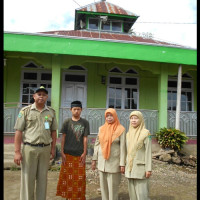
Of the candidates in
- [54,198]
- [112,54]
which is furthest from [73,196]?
[112,54]

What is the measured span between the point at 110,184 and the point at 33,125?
1.35 meters

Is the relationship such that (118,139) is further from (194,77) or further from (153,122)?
(194,77)

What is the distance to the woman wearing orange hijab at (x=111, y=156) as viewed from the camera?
2672 mm

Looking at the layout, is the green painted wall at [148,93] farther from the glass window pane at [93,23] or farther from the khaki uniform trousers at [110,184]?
the khaki uniform trousers at [110,184]

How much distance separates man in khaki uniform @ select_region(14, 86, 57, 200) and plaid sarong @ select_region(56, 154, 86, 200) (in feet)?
1.10

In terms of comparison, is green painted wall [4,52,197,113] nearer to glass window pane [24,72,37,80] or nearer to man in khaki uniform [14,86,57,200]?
glass window pane [24,72,37,80]

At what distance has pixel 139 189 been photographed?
259 centimetres

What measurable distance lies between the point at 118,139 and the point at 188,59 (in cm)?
524

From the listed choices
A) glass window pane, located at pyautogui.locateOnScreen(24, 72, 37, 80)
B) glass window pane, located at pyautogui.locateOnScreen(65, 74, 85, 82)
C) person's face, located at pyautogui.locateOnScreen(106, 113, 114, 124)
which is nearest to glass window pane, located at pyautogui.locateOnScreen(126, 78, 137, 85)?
glass window pane, located at pyautogui.locateOnScreen(65, 74, 85, 82)

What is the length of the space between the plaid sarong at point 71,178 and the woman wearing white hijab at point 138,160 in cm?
75

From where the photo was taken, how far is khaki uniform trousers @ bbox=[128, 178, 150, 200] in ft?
8.43

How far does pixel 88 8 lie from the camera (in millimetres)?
10242

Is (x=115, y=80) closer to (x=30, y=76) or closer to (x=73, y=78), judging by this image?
(x=73, y=78)

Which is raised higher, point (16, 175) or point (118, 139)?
point (118, 139)
